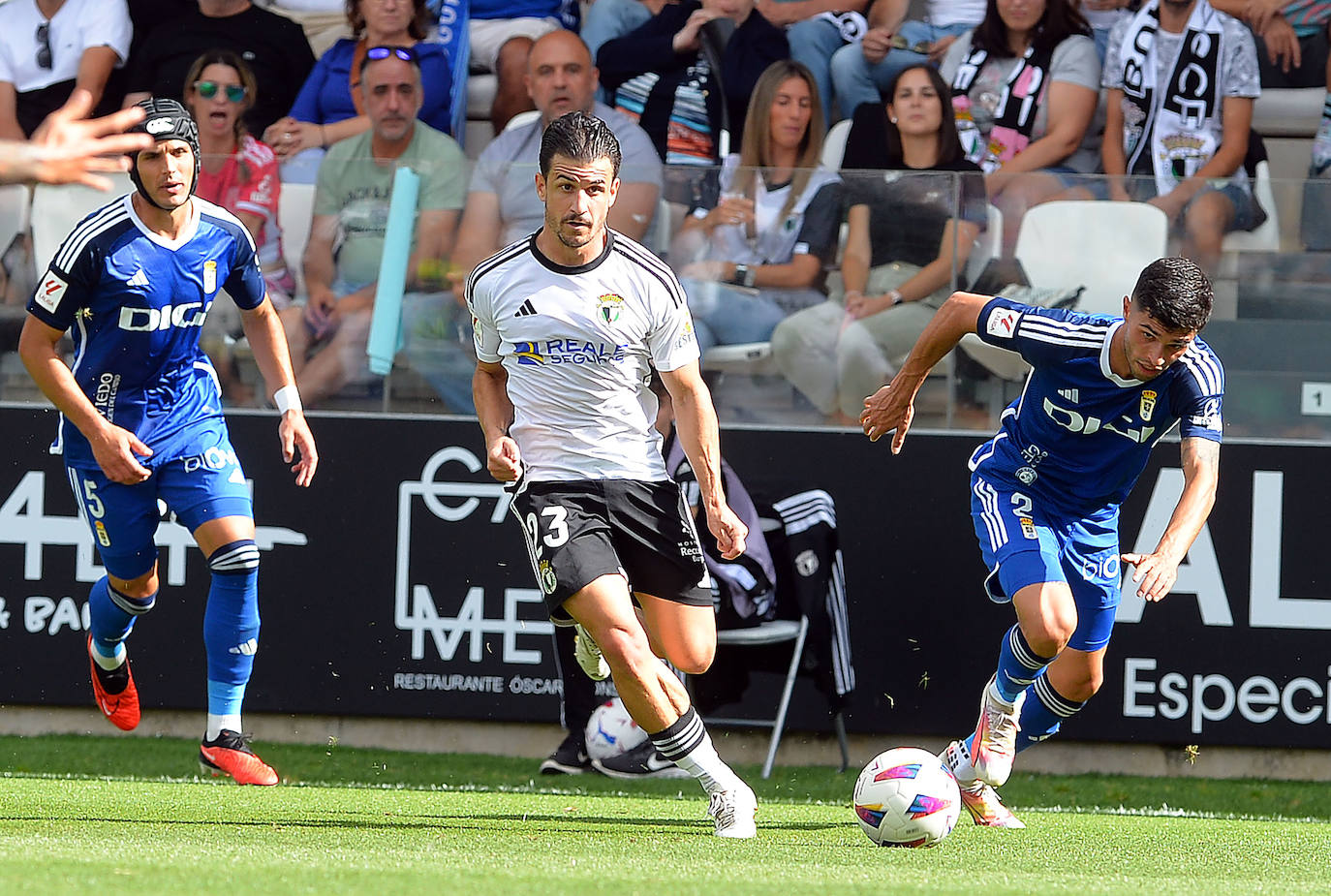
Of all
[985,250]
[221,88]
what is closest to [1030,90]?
[985,250]

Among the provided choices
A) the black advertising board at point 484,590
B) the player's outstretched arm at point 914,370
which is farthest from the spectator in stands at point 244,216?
the player's outstretched arm at point 914,370

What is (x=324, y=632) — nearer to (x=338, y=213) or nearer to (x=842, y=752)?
(x=338, y=213)

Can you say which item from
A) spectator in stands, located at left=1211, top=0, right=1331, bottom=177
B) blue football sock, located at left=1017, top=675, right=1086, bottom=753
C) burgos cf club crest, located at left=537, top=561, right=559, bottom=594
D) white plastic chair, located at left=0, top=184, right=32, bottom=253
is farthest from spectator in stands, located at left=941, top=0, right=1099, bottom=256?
white plastic chair, located at left=0, top=184, right=32, bottom=253

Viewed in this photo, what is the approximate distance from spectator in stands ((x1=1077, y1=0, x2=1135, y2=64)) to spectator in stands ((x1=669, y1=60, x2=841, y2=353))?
2.51m

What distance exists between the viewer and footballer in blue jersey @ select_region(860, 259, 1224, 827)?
5723 mm

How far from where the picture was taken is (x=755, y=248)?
8242 mm

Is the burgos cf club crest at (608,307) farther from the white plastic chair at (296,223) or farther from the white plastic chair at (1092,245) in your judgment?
the white plastic chair at (296,223)

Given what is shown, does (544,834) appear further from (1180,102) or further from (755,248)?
(1180,102)

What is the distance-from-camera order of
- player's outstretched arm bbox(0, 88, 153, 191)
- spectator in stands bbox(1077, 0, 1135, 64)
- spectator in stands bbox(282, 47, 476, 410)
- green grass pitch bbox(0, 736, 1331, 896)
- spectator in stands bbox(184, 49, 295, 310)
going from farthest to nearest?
spectator in stands bbox(1077, 0, 1135, 64)
spectator in stands bbox(184, 49, 295, 310)
spectator in stands bbox(282, 47, 476, 410)
green grass pitch bbox(0, 736, 1331, 896)
player's outstretched arm bbox(0, 88, 153, 191)

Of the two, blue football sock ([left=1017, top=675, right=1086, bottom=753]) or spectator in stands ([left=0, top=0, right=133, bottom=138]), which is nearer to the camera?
blue football sock ([left=1017, top=675, right=1086, bottom=753])

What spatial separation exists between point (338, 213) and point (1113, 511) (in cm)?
434

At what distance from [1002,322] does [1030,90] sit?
12.7ft

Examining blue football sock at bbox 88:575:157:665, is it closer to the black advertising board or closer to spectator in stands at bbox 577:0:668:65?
the black advertising board

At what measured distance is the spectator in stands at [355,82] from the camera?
9.40 meters
